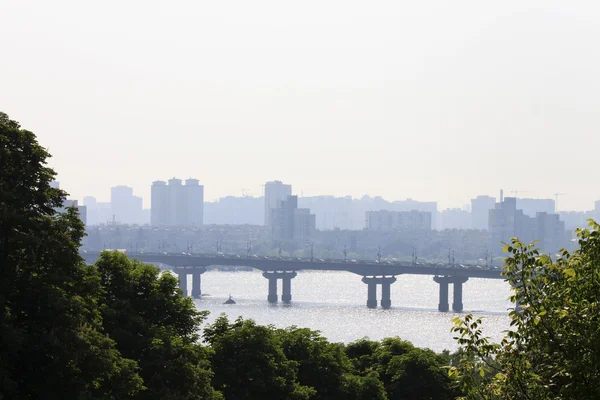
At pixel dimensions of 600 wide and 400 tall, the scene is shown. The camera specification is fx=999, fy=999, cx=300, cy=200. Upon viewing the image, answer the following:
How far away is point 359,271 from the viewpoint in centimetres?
10594

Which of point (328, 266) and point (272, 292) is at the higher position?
point (328, 266)

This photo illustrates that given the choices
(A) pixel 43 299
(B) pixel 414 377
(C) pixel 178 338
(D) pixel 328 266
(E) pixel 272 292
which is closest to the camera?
(A) pixel 43 299

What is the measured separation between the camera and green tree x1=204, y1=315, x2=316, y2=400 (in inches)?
768

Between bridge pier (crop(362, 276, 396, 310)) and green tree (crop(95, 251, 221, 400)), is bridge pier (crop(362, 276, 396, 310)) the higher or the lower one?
the lower one

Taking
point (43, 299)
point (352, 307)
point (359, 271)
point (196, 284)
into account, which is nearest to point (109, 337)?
point (43, 299)

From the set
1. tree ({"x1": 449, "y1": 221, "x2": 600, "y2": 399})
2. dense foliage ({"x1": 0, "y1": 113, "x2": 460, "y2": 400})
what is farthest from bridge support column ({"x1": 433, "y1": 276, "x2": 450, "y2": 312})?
tree ({"x1": 449, "y1": 221, "x2": 600, "y2": 399})

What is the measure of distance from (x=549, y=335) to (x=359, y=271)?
97660mm

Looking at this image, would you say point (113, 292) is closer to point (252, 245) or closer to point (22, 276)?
point (22, 276)

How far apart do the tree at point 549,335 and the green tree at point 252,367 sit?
10.6 metres

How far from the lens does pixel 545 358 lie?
888 cm

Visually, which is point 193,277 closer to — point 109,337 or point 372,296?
point 372,296

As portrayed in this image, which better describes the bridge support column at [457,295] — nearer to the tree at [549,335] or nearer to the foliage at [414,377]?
the foliage at [414,377]

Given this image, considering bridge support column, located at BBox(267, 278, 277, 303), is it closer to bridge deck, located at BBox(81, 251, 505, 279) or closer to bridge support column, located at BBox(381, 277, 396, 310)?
bridge deck, located at BBox(81, 251, 505, 279)

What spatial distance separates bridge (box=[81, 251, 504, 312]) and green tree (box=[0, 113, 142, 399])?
7812cm
